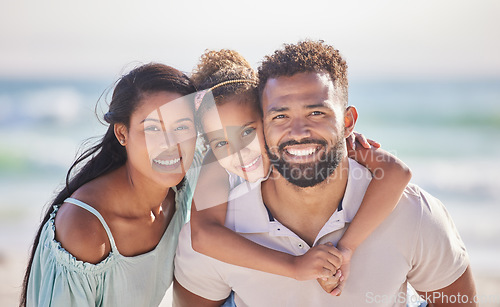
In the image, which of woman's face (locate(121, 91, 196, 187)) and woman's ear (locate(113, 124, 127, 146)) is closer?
woman's face (locate(121, 91, 196, 187))

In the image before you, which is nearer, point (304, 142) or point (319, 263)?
point (319, 263)

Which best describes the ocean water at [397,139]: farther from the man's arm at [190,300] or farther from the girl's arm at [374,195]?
the man's arm at [190,300]

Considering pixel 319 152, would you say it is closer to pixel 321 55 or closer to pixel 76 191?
pixel 321 55

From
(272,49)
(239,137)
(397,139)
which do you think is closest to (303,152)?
(239,137)

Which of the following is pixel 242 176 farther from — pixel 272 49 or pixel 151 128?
pixel 272 49

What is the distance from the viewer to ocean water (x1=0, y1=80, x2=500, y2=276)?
854cm

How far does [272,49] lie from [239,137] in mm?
16161

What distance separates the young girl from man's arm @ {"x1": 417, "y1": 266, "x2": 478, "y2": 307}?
1.92 ft

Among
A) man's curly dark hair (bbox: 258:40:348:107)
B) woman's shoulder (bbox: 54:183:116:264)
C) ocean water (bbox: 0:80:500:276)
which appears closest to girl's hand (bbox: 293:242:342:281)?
man's curly dark hair (bbox: 258:40:348:107)

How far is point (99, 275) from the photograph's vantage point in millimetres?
3018

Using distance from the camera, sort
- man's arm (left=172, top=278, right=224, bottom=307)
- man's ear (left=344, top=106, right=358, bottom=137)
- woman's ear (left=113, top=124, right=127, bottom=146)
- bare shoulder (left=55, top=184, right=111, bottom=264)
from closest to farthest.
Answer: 1. bare shoulder (left=55, top=184, right=111, bottom=264)
2. man's ear (left=344, top=106, right=358, bottom=137)
3. man's arm (left=172, top=278, right=224, bottom=307)
4. woman's ear (left=113, top=124, right=127, bottom=146)

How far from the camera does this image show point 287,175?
2920mm

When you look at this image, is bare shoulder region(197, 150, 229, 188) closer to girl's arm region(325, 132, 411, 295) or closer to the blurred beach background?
girl's arm region(325, 132, 411, 295)

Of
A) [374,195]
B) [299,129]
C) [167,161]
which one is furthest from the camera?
[167,161]
